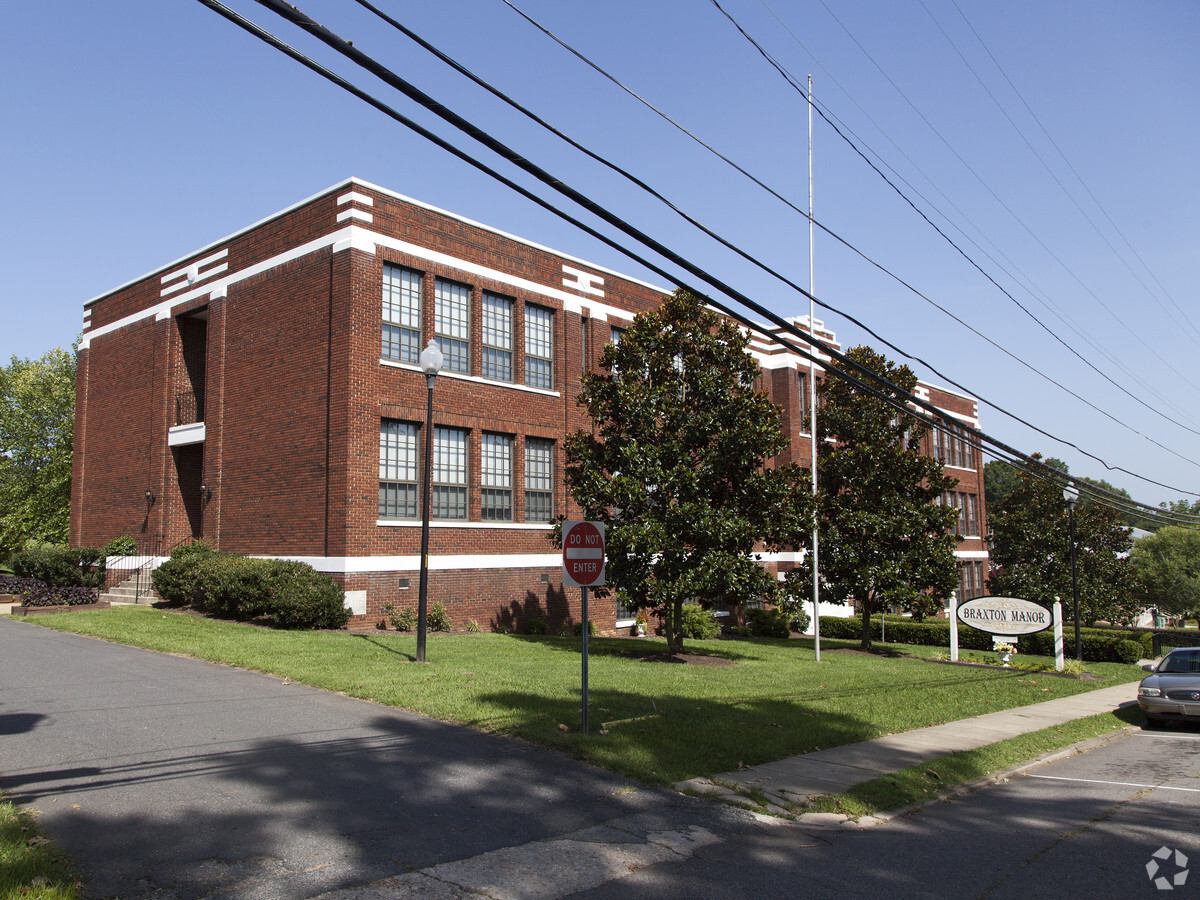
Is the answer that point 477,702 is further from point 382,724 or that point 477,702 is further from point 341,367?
point 341,367

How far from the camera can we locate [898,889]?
20.6 ft

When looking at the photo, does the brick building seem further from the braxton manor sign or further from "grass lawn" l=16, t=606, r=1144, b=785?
the braxton manor sign

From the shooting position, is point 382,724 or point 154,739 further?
point 382,724

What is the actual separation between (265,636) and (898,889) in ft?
46.3

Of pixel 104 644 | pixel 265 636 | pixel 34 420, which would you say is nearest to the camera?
pixel 104 644

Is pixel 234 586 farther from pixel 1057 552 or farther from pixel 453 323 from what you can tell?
pixel 1057 552

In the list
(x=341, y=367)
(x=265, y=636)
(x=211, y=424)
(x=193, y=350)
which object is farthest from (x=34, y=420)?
(x=265, y=636)

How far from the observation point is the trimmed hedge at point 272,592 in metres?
19.1

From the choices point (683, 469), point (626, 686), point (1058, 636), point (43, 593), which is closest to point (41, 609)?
point (43, 593)

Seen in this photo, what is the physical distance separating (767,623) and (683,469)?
15.3m

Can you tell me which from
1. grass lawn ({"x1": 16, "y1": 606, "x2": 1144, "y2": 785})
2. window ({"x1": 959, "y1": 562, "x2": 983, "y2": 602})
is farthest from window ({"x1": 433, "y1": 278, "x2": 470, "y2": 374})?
window ({"x1": 959, "y1": 562, "x2": 983, "y2": 602})

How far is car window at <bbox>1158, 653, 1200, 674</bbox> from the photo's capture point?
16938mm

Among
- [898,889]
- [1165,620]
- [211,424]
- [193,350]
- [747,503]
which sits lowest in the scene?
[1165,620]

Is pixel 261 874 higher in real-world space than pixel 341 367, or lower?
lower
